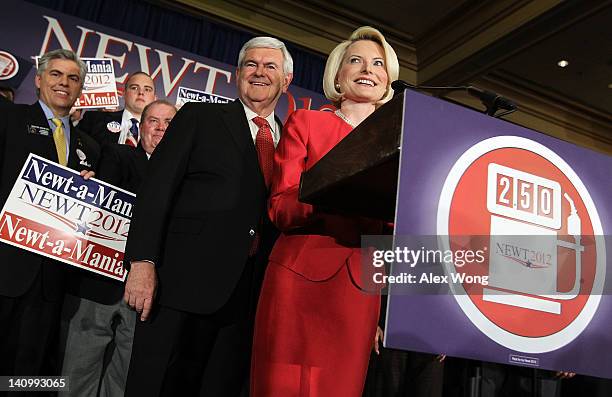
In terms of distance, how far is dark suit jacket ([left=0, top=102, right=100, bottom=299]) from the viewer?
2225mm

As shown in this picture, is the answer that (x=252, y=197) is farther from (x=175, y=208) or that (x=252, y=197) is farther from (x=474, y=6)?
(x=474, y=6)

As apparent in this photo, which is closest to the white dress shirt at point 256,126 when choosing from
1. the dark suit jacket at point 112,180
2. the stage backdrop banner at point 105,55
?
the dark suit jacket at point 112,180

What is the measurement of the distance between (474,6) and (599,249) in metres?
4.38

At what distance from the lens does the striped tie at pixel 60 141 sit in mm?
2619

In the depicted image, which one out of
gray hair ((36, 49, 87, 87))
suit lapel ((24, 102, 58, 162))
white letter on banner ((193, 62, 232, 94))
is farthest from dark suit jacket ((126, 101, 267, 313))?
white letter on banner ((193, 62, 232, 94))

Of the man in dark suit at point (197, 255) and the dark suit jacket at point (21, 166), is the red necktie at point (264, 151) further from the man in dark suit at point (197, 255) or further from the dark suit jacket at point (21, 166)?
the dark suit jacket at point (21, 166)

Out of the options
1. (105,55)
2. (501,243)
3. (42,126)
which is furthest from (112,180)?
(501,243)

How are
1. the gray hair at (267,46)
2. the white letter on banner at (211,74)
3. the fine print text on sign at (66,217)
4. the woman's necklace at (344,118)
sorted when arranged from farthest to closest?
the white letter on banner at (211,74) < the fine print text on sign at (66,217) < the gray hair at (267,46) < the woman's necklace at (344,118)

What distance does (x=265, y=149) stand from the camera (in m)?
1.65

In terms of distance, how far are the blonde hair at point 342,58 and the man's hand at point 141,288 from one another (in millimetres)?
670

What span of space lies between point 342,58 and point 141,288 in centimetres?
81

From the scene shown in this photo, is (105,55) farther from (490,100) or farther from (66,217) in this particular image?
(490,100)

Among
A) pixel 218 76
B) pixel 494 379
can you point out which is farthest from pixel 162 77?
pixel 494 379

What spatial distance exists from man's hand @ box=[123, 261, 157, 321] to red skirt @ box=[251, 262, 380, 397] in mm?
386
